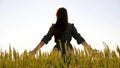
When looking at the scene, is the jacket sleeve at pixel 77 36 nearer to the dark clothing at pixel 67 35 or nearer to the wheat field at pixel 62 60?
the dark clothing at pixel 67 35

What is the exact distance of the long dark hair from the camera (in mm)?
7145

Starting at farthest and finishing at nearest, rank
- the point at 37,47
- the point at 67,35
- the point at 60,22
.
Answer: the point at 67,35 < the point at 60,22 < the point at 37,47

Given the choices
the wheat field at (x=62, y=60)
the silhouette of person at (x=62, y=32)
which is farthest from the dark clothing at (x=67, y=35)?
the wheat field at (x=62, y=60)

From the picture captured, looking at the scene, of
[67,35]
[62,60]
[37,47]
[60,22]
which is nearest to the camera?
[62,60]

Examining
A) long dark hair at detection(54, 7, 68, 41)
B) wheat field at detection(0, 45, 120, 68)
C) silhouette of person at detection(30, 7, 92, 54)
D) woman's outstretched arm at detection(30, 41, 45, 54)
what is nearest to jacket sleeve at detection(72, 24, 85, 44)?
silhouette of person at detection(30, 7, 92, 54)

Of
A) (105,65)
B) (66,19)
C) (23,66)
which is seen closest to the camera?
(105,65)

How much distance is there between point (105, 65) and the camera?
15.7 ft

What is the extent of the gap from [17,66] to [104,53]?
1521mm

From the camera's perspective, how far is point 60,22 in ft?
23.5

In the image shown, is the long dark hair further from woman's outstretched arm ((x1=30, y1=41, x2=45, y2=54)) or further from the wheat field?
the wheat field

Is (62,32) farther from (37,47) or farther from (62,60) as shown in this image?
(62,60)

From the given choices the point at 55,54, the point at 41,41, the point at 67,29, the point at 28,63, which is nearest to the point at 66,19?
the point at 67,29

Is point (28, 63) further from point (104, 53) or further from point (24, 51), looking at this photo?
point (104, 53)

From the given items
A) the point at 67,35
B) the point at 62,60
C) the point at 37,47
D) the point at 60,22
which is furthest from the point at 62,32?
the point at 62,60
